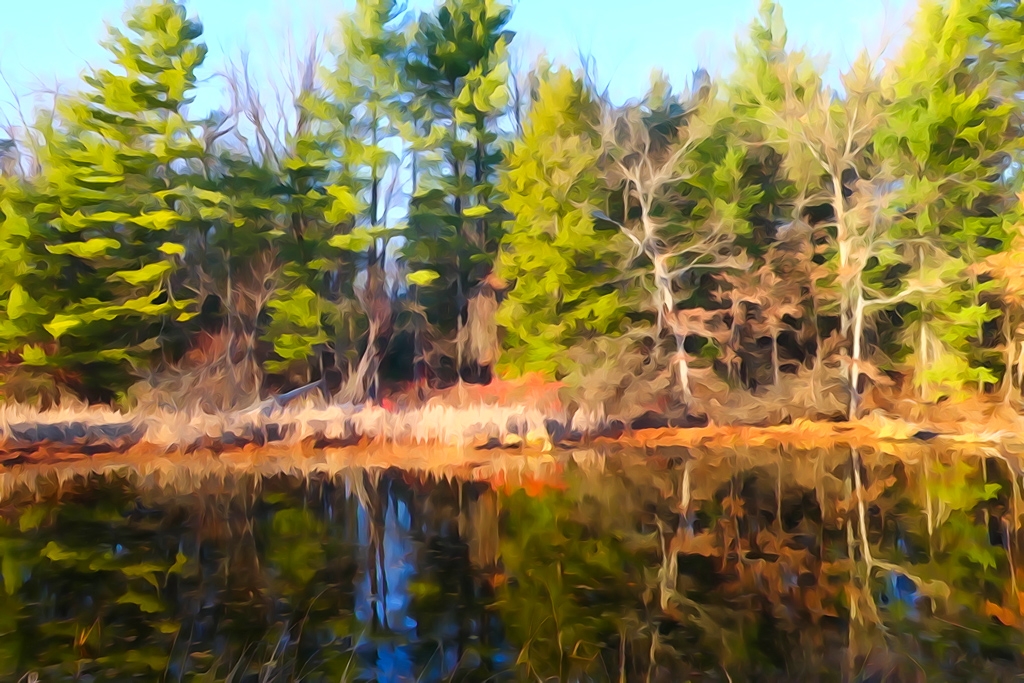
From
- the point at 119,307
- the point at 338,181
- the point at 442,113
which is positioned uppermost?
the point at 442,113

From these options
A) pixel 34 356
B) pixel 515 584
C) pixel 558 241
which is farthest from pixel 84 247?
pixel 515 584

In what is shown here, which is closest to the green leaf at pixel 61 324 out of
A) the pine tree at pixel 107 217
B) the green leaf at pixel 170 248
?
the pine tree at pixel 107 217

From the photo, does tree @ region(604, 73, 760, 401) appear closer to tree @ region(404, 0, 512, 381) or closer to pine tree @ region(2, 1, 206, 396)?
tree @ region(404, 0, 512, 381)

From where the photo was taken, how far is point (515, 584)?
20.0 ft

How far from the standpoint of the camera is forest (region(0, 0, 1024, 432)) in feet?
63.1

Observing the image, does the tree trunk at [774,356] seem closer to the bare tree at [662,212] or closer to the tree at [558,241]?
the bare tree at [662,212]

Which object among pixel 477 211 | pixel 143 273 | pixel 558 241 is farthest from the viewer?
pixel 477 211

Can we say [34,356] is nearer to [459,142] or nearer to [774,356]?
[459,142]

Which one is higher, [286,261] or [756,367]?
[286,261]

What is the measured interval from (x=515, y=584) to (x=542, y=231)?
16.5 meters

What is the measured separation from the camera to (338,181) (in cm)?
2261

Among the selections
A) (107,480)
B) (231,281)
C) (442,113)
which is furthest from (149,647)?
(442,113)

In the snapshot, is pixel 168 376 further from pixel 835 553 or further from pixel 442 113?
pixel 835 553

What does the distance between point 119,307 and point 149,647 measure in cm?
1817
